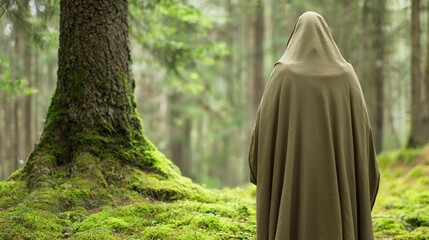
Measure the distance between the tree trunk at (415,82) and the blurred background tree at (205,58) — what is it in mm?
29

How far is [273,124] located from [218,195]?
251 cm

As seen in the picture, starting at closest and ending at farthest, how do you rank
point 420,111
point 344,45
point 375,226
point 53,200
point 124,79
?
point 53,200 → point 124,79 → point 375,226 → point 420,111 → point 344,45

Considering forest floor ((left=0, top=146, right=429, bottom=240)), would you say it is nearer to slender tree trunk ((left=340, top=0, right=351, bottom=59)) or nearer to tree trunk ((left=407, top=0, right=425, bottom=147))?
tree trunk ((left=407, top=0, right=425, bottom=147))

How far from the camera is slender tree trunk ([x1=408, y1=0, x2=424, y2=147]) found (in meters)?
12.3

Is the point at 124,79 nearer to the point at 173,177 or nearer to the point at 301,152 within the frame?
the point at 173,177

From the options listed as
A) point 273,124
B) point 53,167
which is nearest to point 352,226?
point 273,124

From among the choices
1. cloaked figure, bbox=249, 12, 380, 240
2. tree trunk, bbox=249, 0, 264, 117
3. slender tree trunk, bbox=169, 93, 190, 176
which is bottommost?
slender tree trunk, bbox=169, 93, 190, 176

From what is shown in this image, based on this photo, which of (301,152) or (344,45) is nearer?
(301,152)

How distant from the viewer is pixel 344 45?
16.1 m

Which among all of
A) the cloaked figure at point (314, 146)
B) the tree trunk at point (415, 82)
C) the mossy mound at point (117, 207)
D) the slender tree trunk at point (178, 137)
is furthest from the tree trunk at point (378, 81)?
the cloaked figure at point (314, 146)

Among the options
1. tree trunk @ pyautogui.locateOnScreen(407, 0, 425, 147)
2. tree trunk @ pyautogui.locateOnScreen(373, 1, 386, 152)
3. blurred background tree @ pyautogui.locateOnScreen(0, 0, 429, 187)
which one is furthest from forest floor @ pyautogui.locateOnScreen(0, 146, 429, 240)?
tree trunk @ pyautogui.locateOnScreen(373, 1, 386, 152)

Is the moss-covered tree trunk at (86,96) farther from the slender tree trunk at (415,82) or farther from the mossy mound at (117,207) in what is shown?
the slender tree trunk at (415,82)

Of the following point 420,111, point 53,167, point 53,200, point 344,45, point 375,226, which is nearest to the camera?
point 53,200

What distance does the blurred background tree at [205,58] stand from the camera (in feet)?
28.6
